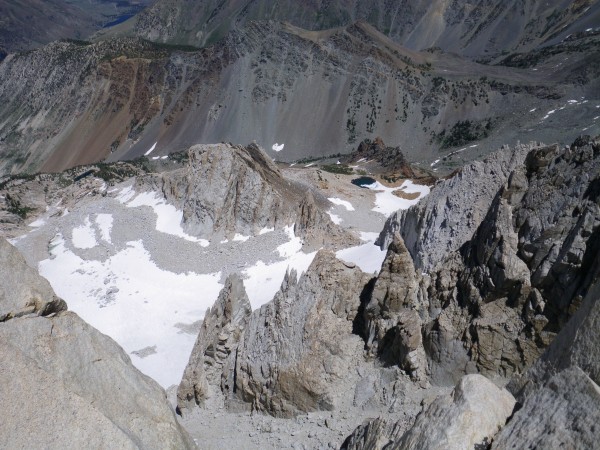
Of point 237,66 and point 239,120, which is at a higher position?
point 237,66

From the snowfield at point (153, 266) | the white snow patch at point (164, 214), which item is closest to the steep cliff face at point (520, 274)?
the snowfield at point (153, 266)

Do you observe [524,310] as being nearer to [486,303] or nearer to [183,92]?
[486,303]

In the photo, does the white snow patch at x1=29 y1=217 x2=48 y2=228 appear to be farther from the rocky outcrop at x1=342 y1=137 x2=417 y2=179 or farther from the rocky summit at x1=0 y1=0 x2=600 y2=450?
the rocky outcrop at x1=342 y1=137 x2=417 y2=179

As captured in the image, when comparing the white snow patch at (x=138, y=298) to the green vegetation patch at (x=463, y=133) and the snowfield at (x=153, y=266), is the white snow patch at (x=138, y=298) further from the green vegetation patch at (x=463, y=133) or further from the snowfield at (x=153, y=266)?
the green vegetation patch at (x=463, y=133)

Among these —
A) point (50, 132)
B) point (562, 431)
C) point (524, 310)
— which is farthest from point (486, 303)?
point (50, 132)

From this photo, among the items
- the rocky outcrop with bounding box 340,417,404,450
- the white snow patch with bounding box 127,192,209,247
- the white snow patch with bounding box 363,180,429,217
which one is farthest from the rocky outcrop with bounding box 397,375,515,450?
the white snow patch with bounding box 363,180,429,217

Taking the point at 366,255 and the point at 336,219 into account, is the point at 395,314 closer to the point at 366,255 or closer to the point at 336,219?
the point at 366,255
